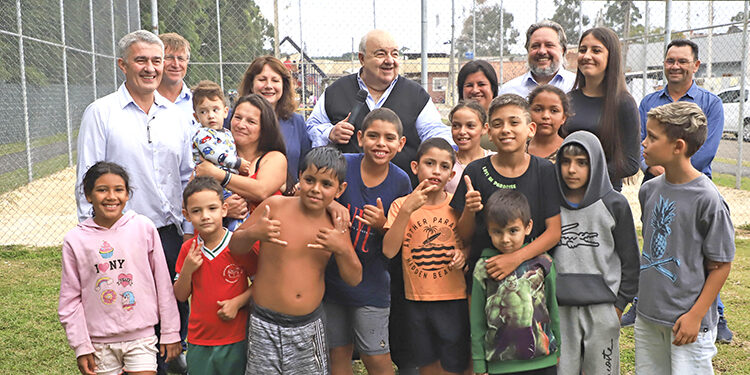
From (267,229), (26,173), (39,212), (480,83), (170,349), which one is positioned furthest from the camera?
(26,173)

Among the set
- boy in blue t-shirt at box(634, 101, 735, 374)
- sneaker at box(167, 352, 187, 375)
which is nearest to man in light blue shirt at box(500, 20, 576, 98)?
boy in blue t-shirt at box(634, 101, 735, 374)

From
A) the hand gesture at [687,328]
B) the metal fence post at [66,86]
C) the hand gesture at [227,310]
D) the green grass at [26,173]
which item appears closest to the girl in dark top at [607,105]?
the hand gesture at [687,328]

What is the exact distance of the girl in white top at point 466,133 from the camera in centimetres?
353

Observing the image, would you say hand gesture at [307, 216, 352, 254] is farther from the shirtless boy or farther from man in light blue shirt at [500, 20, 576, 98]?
man in light blue shirt at [500, 20, 576, 98]

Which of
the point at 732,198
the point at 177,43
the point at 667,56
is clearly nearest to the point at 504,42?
the point at 732,198

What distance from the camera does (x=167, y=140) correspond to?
3.59 metres

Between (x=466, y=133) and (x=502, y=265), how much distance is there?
0.89 m

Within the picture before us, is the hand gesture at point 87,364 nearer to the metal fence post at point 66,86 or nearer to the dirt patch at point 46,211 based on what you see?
the dirt patch at point 46,211

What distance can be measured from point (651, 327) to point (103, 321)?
263 cm

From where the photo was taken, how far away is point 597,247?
3.05m

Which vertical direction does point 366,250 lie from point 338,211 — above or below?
below

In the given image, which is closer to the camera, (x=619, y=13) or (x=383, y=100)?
(x=383, y=100)

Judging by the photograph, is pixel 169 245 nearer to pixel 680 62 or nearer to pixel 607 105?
pixel 607 105

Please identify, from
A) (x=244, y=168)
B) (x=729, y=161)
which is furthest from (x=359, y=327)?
A: (x=729, y=161)
